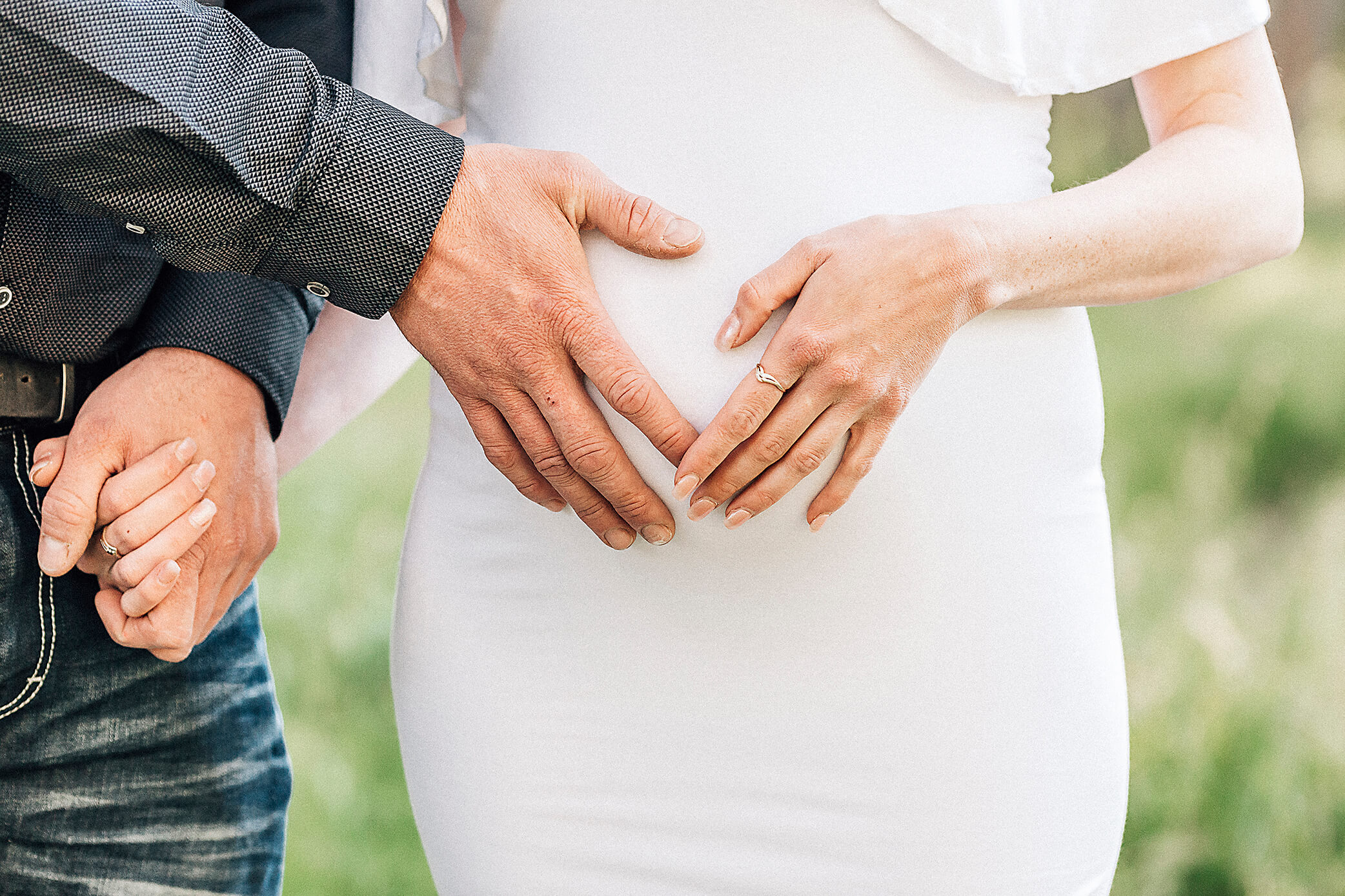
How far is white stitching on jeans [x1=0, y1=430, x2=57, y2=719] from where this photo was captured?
3.16 ft

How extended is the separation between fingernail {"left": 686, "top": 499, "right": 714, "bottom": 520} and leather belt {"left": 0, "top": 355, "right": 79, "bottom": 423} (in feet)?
1.99

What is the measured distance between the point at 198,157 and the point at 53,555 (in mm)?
A: 389

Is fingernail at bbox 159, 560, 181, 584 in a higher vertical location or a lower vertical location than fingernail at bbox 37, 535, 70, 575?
higher

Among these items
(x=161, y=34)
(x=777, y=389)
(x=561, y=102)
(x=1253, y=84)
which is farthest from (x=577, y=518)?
(x=1253, y=84)

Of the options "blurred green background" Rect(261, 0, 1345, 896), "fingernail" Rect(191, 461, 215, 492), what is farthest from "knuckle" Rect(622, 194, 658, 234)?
"blurred green background" Rect(261, 0, 1345, 896)

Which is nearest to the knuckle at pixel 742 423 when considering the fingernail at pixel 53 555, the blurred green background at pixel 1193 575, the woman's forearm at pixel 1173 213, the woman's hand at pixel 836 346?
the woman's hand at pixel 836 346

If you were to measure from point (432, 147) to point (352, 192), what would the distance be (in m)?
0.07

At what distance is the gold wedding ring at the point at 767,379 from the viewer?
0.79 meters

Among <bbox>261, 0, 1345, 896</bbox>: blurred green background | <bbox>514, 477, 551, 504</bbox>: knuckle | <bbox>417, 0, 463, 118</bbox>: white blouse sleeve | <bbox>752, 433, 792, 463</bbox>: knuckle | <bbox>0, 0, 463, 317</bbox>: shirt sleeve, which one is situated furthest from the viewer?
<bbox>261, 0, 1345, 896</bbox>: blurred green background

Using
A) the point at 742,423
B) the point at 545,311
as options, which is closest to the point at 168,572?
the point at 545,311

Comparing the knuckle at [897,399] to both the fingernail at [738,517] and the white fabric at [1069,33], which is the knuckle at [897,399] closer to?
Result: the fingernail at [738,517]

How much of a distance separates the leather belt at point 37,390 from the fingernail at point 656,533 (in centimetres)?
57

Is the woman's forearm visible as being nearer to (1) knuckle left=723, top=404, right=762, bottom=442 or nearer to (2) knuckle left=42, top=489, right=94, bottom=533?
(1) knuckle left=723, top=404, right=762, bottom=442

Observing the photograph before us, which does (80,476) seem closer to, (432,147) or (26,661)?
(26,661)
